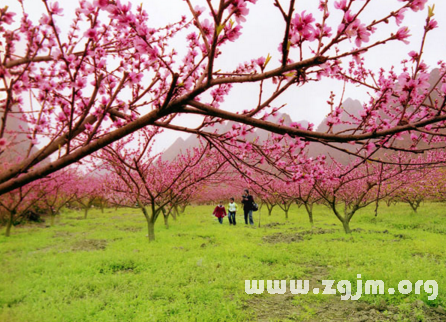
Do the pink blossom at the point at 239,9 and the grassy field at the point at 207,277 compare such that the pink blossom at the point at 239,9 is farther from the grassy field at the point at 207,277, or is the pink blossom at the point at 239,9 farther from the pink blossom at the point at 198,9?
the grassy field at the point at 207,277

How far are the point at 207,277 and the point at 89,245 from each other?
673cm

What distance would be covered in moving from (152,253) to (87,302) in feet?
11.3

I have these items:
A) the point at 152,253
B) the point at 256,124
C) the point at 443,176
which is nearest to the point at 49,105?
the point at 256,124

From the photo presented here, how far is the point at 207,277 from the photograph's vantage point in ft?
19.9

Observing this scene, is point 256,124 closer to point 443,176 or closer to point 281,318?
point 281,318

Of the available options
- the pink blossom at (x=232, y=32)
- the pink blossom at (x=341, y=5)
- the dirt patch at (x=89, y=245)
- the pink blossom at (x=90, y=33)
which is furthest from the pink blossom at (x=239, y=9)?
the dirt patch at (x=89, y=245)

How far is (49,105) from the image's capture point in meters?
3.45

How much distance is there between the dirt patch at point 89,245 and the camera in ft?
32.3

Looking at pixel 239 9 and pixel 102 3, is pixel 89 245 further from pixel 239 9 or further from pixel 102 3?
pixel 239 9

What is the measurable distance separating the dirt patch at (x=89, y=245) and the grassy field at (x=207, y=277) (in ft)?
0.37

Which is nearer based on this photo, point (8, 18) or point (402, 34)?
point (402, 34)

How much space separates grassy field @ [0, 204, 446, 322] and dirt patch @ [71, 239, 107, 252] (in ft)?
0.37

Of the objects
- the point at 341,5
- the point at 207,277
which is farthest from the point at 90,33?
the point at 207,277

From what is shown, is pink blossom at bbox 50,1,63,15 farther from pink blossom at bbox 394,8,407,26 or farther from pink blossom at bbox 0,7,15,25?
pink blossom at bbox 394,8,407,26
